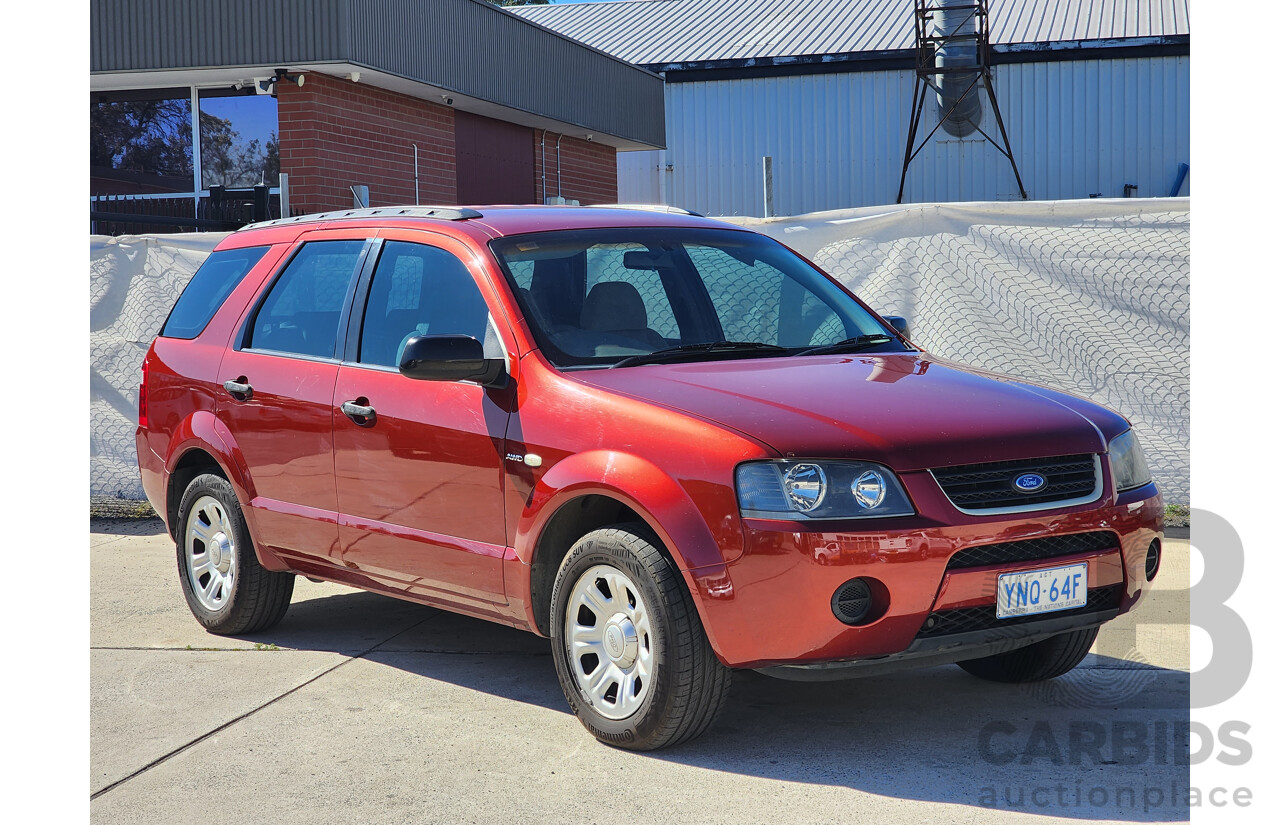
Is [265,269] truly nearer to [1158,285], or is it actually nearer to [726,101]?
[1158,285]

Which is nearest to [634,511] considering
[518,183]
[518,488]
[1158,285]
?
[518,488]

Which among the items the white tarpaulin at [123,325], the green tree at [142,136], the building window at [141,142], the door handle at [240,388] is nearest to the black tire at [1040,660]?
the door handle at [240,388]

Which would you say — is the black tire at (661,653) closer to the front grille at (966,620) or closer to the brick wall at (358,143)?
the front grille at (966,620)

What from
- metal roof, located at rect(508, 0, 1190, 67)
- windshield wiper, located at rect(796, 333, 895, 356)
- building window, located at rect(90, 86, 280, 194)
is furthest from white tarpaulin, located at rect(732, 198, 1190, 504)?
metal roof, located at rect(508, 0, 1190, 67)

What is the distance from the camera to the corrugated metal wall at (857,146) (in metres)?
26.6

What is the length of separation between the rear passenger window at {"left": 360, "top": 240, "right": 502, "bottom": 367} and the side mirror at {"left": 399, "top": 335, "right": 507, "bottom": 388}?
322 millimetres

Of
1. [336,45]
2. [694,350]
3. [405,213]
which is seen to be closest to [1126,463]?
[694,350]

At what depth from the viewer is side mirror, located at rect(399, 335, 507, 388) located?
4.68 m

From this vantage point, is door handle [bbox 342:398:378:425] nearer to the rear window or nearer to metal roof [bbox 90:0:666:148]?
the rear window

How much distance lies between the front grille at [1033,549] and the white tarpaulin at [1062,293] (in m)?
3.90

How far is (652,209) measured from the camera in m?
6.03

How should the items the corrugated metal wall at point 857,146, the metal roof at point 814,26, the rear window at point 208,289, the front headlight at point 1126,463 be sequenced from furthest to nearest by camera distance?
the metal roof at point 814,26
the corrugated metal wall at point 857,146
the rear window at point 208,289
the front headlight at point 1126,463

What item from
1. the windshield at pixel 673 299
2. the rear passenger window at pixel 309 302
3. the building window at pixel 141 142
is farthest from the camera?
the building window at pixel 141 142

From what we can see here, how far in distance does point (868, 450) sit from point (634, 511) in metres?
0.83
